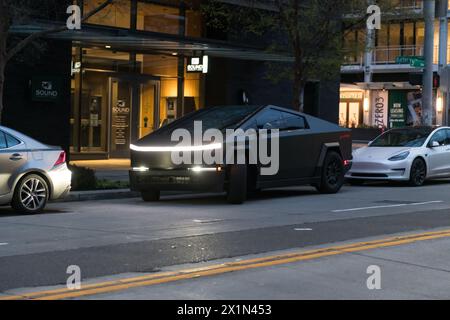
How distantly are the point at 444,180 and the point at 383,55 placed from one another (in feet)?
107

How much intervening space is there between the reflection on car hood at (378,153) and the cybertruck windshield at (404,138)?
39 cm

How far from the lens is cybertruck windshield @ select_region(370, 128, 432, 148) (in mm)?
18047

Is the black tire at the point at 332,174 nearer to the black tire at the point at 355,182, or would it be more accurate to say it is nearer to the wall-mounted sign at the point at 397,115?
the black tire at the point at 355,182

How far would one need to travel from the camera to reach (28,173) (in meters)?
11.6

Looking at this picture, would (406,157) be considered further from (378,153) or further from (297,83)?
(297,83)

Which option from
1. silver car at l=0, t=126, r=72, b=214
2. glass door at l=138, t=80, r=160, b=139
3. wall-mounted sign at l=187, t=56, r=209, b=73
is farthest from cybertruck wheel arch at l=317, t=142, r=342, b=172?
glass door at l=138, t=80, r=160, b=139

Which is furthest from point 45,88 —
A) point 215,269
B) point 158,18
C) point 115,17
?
point 215,269

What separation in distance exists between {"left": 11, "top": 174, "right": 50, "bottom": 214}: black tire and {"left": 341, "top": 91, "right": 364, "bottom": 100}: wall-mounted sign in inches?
1713

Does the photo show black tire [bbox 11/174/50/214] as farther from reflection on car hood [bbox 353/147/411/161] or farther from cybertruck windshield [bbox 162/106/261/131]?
reflection on car hood [bbox 353/147/411/161]

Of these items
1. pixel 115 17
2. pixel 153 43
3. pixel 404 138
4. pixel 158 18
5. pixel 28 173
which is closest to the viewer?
pixel 28 173

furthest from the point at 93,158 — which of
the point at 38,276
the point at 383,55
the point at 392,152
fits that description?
the point at 383,55

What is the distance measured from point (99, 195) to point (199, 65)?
9.10 metres

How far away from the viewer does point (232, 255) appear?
8031 mm

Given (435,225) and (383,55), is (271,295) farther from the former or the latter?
(383,55)
